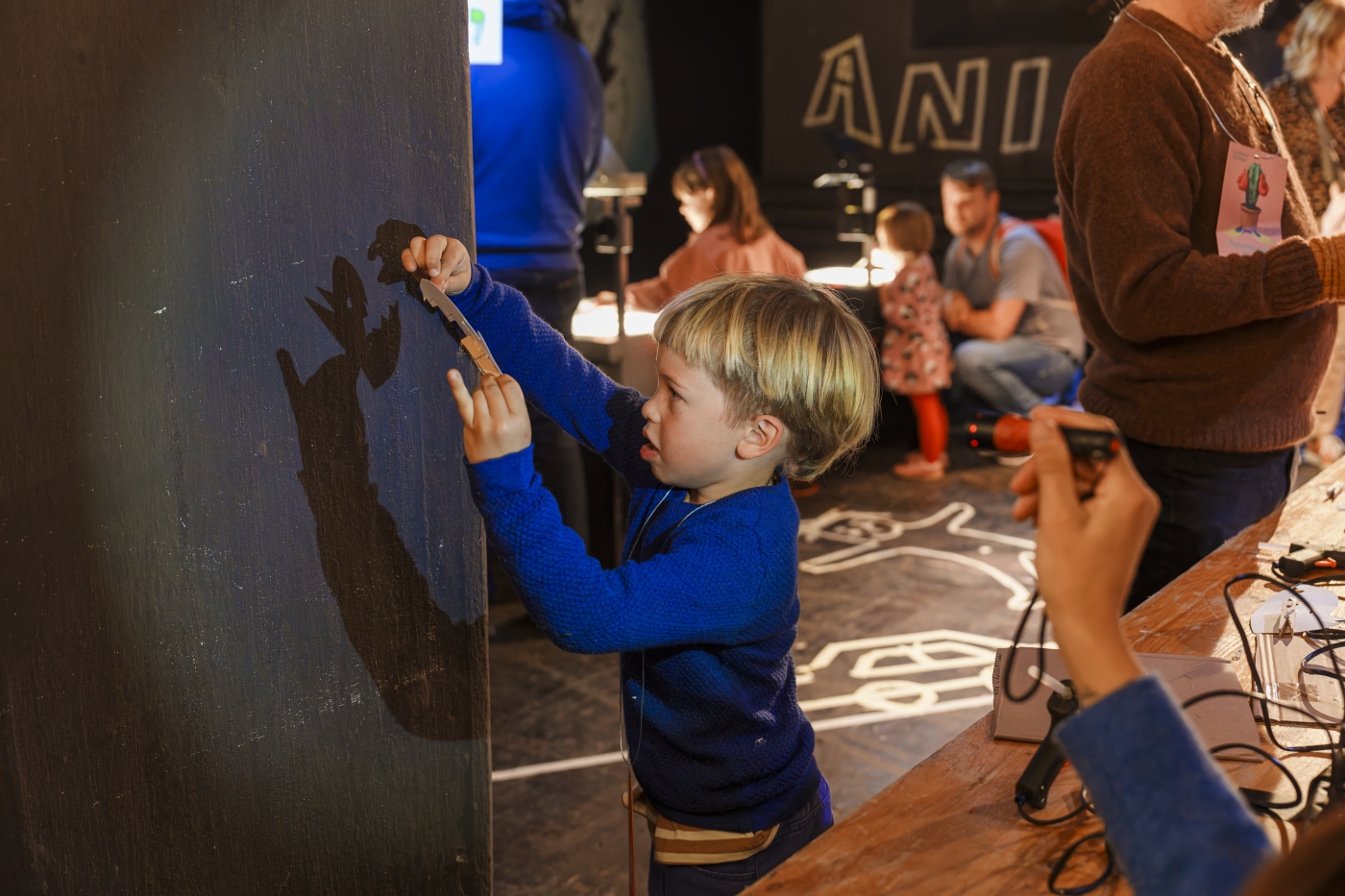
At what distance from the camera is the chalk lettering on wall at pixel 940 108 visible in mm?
6703

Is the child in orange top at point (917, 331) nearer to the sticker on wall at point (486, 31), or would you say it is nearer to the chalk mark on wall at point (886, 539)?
the chalk mark on wall at point (886, 539)

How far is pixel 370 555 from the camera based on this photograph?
4.34 feet

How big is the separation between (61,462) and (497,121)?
2324 millimetres

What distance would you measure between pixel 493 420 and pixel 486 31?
2.16 m

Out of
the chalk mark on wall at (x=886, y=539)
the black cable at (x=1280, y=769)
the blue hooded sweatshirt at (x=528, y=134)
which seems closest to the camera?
the black cable at (x=1280, y=769)

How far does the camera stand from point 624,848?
2.23 meters

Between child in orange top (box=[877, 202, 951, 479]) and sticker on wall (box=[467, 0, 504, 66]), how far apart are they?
2.51 m

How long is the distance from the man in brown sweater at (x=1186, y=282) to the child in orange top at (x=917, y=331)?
10.3ft

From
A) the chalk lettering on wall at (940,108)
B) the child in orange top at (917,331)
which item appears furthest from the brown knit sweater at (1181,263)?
the chalk lettering on wall at (940,108)

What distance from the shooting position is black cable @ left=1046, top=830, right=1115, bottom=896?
0.95m

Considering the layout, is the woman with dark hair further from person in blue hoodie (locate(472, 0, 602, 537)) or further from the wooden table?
the wooden table

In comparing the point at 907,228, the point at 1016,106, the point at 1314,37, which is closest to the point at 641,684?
the point at 1314,37

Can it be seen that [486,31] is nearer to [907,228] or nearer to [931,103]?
[907,228]

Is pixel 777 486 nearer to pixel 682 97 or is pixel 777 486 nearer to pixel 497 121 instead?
pixel 497 121
